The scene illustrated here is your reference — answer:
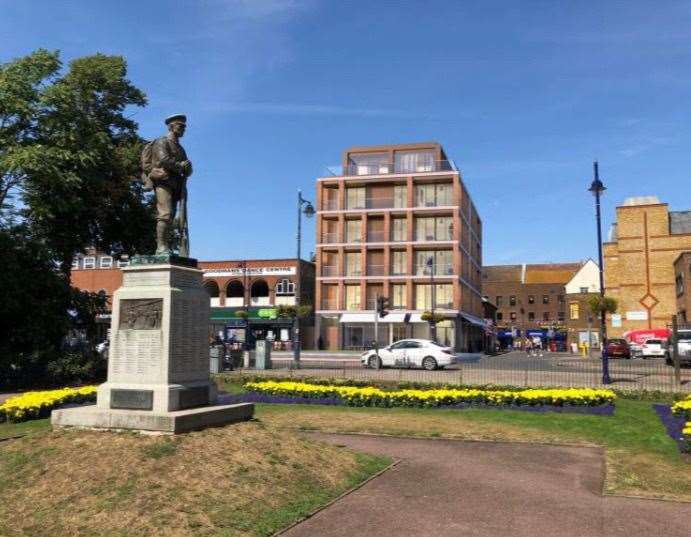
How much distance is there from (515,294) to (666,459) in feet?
335

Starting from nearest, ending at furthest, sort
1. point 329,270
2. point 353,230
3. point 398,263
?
point 398,263 → point 329,270 → point 353,230

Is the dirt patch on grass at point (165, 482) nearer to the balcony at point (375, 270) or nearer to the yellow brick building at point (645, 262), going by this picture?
the balcony at point (375, 270)

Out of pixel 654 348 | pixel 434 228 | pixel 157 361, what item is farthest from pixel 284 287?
pixel 157 361

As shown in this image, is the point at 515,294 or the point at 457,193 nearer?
the point at 457,193

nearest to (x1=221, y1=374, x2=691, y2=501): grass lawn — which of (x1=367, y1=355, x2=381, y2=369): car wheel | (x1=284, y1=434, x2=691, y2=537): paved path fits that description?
(x1=284, y1=434, x2=691, y2=537): paved path

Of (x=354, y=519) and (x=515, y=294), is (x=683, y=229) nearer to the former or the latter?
(x=515, y=294)

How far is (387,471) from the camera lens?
883cm

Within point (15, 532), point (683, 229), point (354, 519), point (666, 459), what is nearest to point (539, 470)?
point (666, 459)

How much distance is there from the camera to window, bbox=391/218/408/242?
59.1 metres

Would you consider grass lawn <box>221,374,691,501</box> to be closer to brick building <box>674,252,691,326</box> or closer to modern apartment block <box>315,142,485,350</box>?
modern apartment block <box>315,142,485,350</box>

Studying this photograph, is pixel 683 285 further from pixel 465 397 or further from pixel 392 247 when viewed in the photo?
pixel 465 397

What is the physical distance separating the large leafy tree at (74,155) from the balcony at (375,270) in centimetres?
3155

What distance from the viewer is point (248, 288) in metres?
63.5

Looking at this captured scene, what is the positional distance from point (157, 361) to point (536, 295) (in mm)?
104931
